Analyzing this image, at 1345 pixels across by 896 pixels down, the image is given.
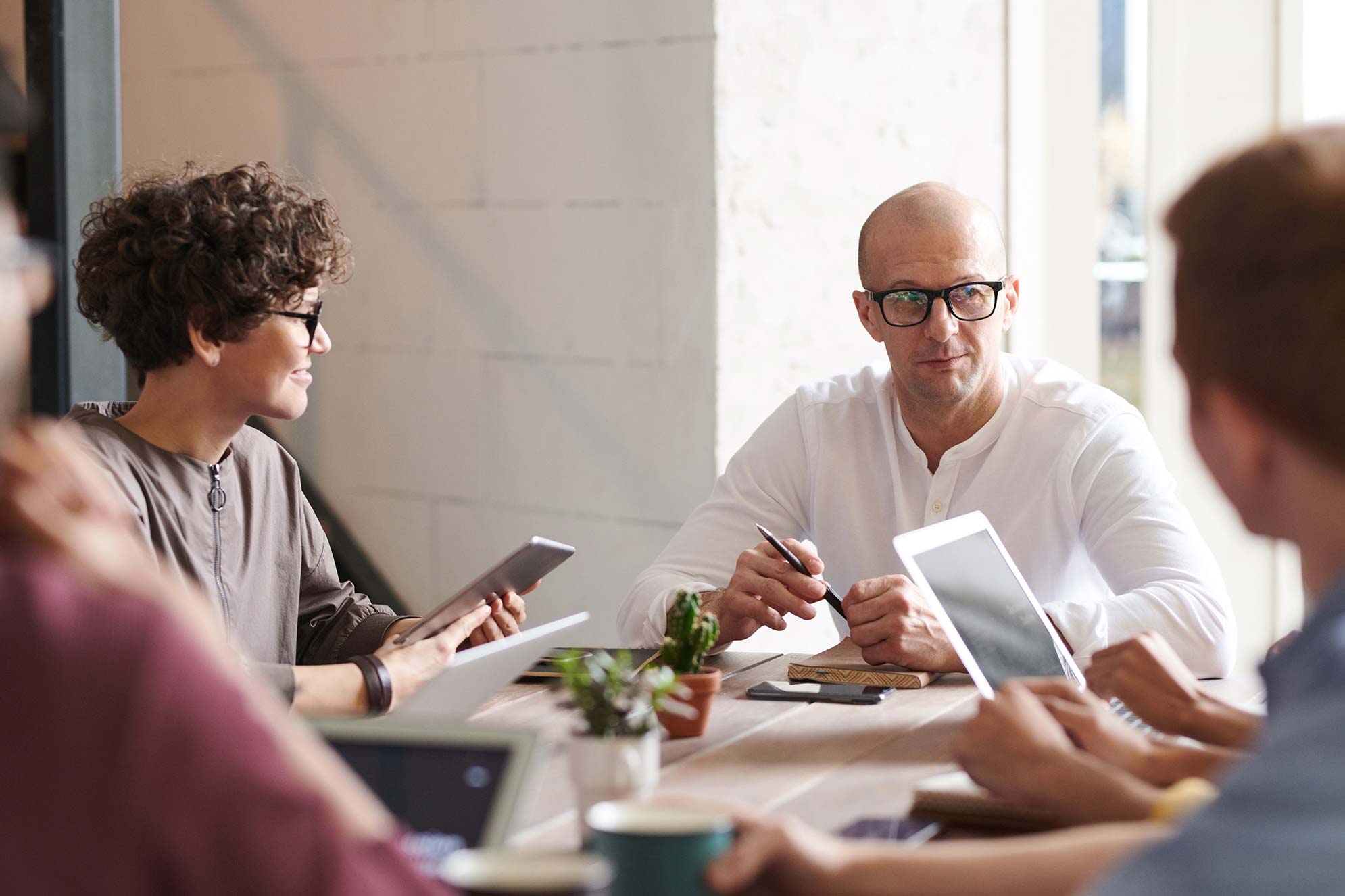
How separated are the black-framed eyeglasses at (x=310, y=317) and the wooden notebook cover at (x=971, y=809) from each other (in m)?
1.27

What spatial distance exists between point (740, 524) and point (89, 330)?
1.61 metres

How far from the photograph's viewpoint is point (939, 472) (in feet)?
8.42

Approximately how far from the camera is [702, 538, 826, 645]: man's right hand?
2.09 metres

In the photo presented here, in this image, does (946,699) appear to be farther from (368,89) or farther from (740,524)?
(368,89)

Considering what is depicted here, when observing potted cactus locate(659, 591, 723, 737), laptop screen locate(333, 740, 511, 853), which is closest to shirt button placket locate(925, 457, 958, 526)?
potted cactus locate(659, 591, 723, 737)

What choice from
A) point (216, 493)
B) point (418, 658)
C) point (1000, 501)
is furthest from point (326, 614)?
point (1000, 501)

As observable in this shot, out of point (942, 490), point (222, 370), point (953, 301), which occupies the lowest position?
point (942, 490)

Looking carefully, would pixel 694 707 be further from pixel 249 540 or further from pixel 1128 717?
pixel 249 540

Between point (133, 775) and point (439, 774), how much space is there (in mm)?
398

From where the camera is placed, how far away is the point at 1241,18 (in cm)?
399

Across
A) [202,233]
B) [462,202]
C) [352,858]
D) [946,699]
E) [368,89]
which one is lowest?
[946,699]

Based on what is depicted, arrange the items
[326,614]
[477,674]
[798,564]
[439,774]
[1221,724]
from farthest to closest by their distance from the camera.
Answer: [326,614] → [798,564] → [477,674] → [1221,724] → [439,774]

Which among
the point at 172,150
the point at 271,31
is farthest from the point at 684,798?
the point at 172,150

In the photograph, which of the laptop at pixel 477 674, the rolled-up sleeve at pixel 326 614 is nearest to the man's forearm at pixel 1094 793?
the laptop at pixel 477 674
